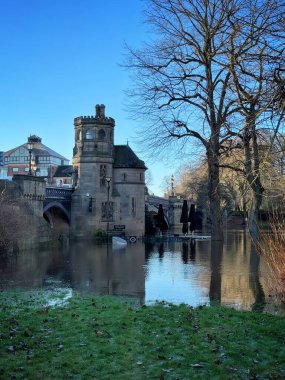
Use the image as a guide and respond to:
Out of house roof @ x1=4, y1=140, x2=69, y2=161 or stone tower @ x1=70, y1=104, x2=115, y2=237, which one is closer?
stone tower @ x1=70, y1=104, x2=115, y2=237

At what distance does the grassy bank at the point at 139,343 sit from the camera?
5832mm

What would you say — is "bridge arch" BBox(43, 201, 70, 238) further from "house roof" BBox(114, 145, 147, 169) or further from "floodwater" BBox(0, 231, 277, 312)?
"floodwater" BBox(0, 231, 277, 312)

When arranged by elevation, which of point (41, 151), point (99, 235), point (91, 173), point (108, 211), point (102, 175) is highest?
point (41, 151)

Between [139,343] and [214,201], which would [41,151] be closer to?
[214,201]

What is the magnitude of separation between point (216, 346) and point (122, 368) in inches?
63.1

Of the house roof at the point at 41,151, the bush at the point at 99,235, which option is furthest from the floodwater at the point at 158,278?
the house roof at the point at 41,151

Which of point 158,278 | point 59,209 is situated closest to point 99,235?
point 59,209

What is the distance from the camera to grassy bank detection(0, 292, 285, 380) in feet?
19.1

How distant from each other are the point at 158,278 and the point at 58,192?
30220mm

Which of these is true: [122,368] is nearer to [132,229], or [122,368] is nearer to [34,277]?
[34,277]

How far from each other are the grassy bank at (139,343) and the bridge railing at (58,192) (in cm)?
3475

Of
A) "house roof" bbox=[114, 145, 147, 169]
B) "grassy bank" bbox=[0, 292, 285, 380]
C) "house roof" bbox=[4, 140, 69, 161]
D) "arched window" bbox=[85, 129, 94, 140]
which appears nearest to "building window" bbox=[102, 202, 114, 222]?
"house roof" bbox=[114, 145, 147, 169]

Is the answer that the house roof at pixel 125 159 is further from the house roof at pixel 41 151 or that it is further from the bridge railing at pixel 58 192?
the house roof at pixel 41 151

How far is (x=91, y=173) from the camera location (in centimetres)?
4803
